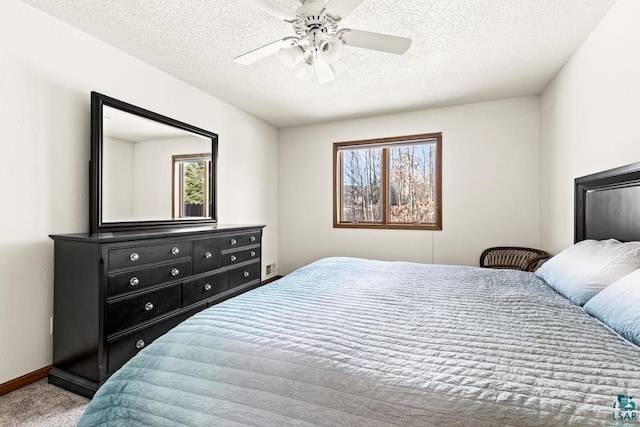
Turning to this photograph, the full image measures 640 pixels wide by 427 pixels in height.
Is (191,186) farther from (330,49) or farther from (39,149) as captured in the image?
(330,49)

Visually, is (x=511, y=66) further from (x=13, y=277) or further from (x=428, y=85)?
(x=13, y=277)

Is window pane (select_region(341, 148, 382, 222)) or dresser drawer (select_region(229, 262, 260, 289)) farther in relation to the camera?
window pane (select_region(341, 148, 382, 222))

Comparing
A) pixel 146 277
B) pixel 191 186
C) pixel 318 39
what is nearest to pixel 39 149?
pixel 146 277

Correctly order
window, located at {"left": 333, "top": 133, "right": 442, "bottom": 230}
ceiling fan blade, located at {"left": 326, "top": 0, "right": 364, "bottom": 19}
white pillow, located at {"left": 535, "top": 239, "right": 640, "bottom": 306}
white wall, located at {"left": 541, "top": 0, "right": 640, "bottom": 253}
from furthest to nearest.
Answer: window, located at {"left": 333, "top": 133, "right": 442, "bottom": 230}, white wall, located at {"left": 541, "top": 0, "right": 640, "bottom": 253}, ceiling fan blade, located at {"left": 326, "top": 0, "right": 364, "bottom": 19}, white pillow, located at {"left": 535, "top": 239, "right": 640, "bottom": 306}

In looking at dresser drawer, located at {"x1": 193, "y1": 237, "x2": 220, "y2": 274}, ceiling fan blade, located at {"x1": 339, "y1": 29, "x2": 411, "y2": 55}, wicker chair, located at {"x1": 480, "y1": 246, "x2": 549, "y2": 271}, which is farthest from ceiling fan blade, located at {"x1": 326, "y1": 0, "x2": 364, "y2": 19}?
wicker chair, located at {"x1": 480, "y1": 246, "x2": 549, "y2": 271}

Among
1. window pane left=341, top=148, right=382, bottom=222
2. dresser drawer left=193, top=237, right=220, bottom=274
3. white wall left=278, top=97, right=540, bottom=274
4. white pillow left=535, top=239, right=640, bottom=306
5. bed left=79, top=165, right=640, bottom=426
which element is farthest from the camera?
window pane left=341, top=148, right=382, bottom=222

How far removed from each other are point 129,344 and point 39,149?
1470 mm

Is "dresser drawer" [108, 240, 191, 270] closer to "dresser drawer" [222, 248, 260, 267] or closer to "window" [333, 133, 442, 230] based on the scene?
"dresser drawer" [222, 248, 260, 267]

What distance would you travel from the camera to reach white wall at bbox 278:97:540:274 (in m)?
3.56

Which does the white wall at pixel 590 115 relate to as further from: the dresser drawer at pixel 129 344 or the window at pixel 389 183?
the dresser drawer at pixel 129 344

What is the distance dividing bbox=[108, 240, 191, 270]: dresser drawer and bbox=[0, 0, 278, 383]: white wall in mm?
608

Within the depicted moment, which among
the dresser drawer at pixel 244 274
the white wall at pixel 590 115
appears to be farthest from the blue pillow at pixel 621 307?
the dresser drawer at pixel 244 274

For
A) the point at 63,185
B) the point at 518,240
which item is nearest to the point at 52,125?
the point at 63,185

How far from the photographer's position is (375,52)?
102 inches
